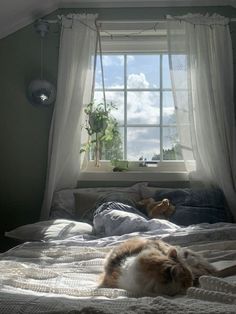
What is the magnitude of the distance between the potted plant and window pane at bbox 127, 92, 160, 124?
153 millimetres

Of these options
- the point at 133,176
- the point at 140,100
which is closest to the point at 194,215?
the point at 133,176

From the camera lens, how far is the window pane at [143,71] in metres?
3.77

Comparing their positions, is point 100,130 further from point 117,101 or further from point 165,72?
point 165,72

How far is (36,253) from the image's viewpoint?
2.10 meters

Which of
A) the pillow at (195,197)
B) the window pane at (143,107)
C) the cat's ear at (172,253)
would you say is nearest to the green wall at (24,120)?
the window pane at (143,107)

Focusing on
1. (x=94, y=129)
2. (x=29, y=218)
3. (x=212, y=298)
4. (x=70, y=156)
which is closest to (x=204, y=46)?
(x=94, y=129)

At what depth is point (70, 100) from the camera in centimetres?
347

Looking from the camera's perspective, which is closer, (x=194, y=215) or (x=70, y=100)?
(x=194, y=215)

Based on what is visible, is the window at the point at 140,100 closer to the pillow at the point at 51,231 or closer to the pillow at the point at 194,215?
the pillow at the point at 194,215

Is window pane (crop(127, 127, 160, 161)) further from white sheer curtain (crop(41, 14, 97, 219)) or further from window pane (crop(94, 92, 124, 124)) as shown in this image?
white sheer curtain (crop(41, 14, 97, 219))

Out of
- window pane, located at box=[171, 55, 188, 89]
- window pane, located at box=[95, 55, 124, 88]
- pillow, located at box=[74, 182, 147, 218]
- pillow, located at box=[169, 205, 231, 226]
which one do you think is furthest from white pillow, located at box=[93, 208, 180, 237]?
window pane, located at box=[95, 55, 124, 88]

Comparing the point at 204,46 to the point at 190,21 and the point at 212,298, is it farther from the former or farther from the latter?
the point at 212,298

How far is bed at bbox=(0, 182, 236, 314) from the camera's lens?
103cm

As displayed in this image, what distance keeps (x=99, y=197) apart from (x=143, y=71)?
1231mm
